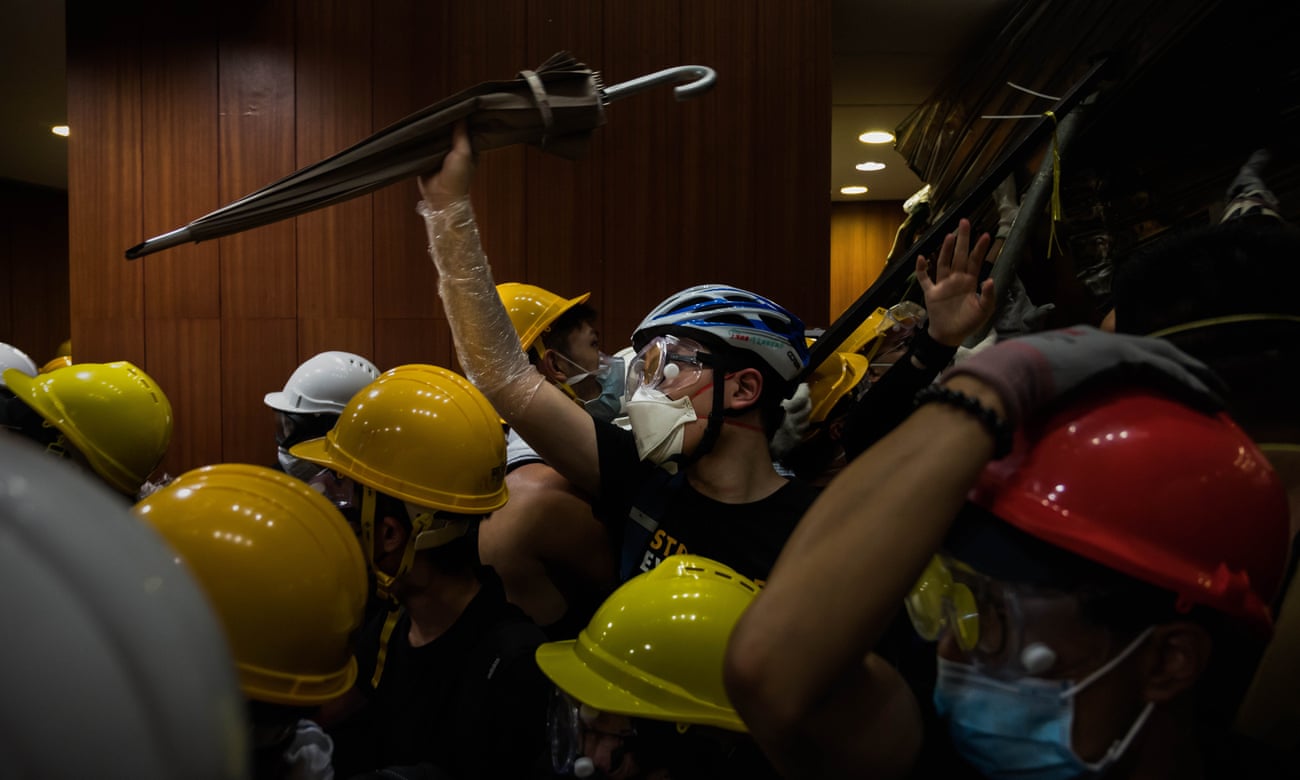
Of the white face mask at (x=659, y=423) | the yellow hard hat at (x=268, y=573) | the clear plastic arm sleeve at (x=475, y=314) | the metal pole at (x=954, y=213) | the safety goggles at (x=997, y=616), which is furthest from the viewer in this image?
the metal pole at (x=954, y=213)

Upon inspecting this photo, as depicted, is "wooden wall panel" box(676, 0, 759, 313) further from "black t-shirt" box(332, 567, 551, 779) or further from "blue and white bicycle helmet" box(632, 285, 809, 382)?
"black t-shirt" box(332, 567, 551, 779)

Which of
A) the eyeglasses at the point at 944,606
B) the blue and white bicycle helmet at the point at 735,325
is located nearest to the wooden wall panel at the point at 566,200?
the blue and white bicycle helmet at the point at 735,325

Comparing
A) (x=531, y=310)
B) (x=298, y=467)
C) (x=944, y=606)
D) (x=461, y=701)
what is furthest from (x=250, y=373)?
(x=944, y=606)

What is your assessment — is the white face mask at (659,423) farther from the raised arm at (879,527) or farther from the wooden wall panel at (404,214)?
the wooden wall panel at (404,214)

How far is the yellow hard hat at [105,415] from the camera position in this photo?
289 centimetres

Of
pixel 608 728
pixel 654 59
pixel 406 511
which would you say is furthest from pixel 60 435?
pixel 654 59

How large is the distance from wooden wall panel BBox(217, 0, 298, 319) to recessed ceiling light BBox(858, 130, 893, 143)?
4702mm

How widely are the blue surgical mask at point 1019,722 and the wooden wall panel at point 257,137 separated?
188 inches

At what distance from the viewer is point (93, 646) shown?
0.51 metres

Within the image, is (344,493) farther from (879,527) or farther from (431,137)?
(879,527)

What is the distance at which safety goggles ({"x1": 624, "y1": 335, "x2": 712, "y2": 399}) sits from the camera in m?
2.16

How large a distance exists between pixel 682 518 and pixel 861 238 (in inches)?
350

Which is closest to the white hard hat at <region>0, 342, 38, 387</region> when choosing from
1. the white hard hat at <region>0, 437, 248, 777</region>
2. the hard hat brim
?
the hard hat brim

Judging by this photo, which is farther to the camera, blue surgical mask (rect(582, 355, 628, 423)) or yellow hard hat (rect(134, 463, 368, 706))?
blue surgical mask (rect(582, 355, 628, 423))
